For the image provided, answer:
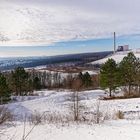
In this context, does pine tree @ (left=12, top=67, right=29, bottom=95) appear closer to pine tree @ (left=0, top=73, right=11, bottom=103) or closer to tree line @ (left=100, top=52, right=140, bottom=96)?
pine tree @ (left=0, top=73, right=11, bottom=103)

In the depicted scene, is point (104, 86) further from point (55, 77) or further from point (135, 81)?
point (55, 77)

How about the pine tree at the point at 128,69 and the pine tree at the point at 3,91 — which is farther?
the pine tree at the point at 128,69

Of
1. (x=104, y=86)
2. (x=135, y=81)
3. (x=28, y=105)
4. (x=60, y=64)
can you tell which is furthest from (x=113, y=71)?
(x=60, y=64)

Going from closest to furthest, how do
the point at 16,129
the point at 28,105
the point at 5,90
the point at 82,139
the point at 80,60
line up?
the point at 82,139, the point at 16,129, the point at 28,105, the point at 5,90, the point at 80,60

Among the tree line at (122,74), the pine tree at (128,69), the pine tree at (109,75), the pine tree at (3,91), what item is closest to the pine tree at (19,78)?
the pine tree at (3,91)

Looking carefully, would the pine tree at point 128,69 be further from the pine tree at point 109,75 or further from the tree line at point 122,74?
the pine tree at point 109,75

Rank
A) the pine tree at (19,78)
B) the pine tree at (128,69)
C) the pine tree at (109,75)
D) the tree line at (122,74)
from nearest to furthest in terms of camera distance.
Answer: the pine tree at (109,75), the tree line at (122,74), the pine tree at (128,69), the pine tree at (19,78)

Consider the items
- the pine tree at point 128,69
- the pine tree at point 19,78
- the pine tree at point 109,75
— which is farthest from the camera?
the pine tree at point 19,78

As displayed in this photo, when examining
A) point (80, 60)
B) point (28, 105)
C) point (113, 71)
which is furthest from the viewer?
point (80, 60)

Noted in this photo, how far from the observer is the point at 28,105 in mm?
41000

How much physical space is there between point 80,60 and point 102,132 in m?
180

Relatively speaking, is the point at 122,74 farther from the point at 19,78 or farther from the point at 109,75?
the point at 19,78

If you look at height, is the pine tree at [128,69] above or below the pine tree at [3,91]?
above

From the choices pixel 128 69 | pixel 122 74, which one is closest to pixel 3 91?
pixel 122 74
